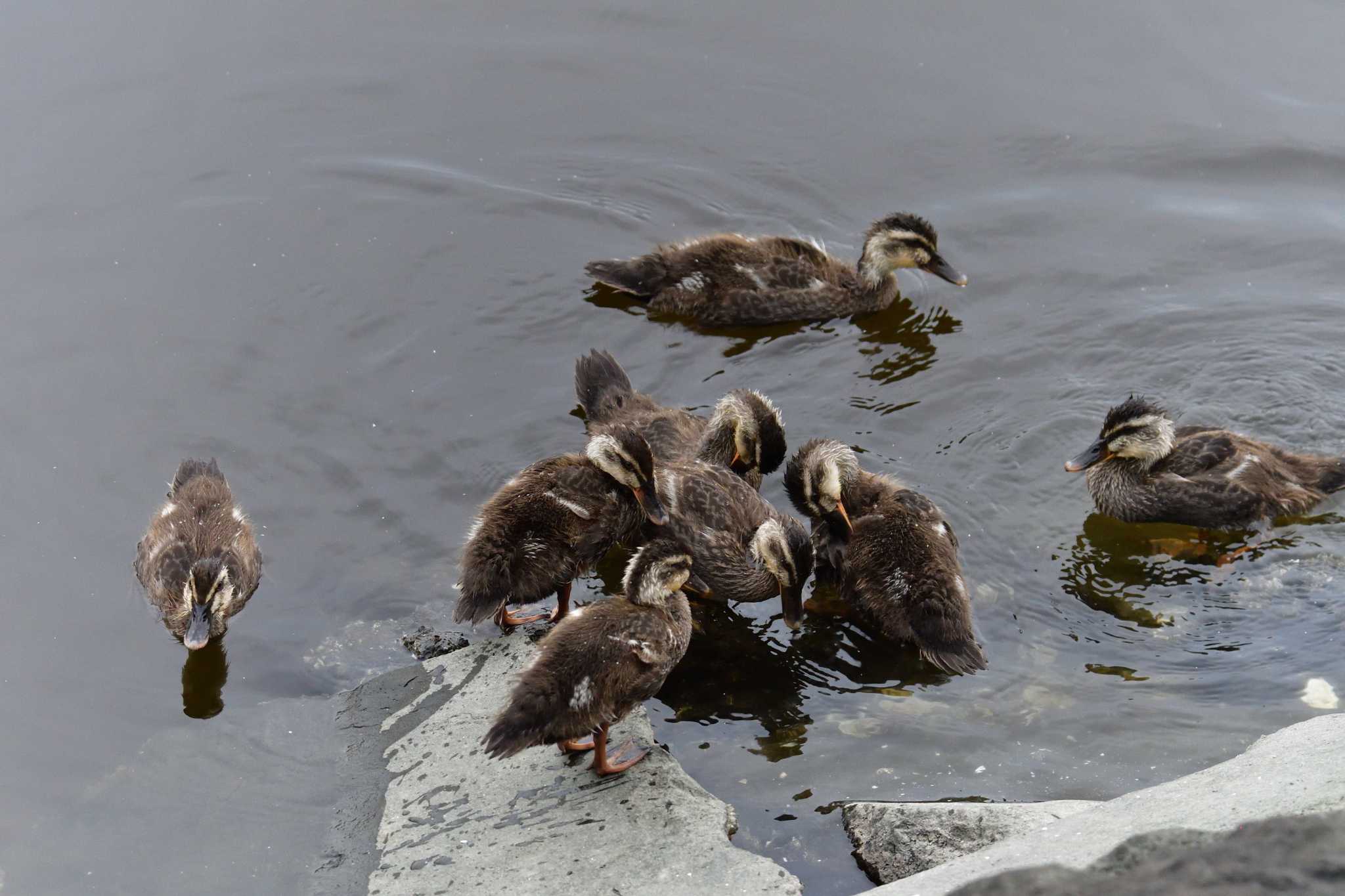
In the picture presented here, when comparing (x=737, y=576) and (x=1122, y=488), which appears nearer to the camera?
(x=737, y=576)

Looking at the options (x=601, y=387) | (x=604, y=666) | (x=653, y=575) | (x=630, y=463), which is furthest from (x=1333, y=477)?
(x=604, y=666)

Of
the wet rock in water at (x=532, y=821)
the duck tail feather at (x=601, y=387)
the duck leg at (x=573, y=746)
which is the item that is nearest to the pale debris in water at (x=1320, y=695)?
the wet rock in water at (x=532, y=821)

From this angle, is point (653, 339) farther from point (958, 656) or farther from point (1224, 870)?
point (1224, 870)

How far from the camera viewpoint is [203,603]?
655cm

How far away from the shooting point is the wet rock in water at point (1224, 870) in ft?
8.28

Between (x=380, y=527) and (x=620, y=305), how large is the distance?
2794 mm

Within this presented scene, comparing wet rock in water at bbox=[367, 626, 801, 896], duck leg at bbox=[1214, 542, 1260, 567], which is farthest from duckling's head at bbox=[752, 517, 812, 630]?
duck leg at bbox=[1214, 542, 1260, 567]

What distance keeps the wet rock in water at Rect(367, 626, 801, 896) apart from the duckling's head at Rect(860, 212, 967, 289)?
4622 mm

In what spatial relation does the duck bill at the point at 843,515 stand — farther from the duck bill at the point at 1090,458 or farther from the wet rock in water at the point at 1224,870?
the wet rock in water at the point at 1224,870

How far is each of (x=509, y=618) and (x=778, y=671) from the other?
1.40 metres

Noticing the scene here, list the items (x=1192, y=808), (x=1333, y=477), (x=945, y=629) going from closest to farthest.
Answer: (x=1192, y=808)
(x=945, y=629)
(x=1333, y=477)

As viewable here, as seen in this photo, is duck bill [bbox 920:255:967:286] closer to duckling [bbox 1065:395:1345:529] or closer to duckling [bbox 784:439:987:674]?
duckling [bbox 1065:395:1345:529]

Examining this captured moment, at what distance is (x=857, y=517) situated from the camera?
692 centimetres

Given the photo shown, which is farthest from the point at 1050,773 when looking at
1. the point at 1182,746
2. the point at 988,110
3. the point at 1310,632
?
the point at 988,110
